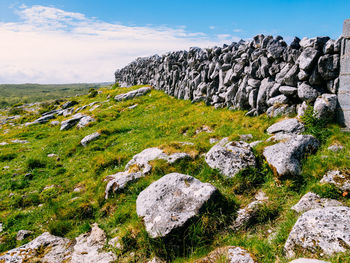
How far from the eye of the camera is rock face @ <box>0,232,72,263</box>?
235 inches

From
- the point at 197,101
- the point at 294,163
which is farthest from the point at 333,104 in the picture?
the point at 197,101

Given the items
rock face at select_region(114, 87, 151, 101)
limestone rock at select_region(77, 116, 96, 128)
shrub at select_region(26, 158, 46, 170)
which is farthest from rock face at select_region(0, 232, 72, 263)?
rock face at select_region(114, 87, 151, 101)

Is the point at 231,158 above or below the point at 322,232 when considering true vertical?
above

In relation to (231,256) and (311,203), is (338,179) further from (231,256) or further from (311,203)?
(231,256)

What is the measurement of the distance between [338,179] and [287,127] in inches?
159

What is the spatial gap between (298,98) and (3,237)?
534 inches

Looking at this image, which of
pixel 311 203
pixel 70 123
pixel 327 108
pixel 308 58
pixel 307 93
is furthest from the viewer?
pixel 70 123

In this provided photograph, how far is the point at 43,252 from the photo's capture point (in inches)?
247

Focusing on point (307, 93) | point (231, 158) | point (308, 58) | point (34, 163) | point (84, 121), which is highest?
point (308, 58)

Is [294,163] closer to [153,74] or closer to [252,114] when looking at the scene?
[252,114]

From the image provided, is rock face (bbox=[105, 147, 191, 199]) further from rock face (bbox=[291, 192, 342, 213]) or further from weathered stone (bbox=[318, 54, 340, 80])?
weathered stone (bbox=[318, 54, 340, 80])

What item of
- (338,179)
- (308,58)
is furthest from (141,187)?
(308,58)

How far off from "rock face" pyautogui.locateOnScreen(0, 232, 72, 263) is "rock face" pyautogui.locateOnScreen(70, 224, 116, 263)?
0.28 meters

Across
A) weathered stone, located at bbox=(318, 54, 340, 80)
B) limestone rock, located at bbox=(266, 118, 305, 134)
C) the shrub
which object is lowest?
the shrub
